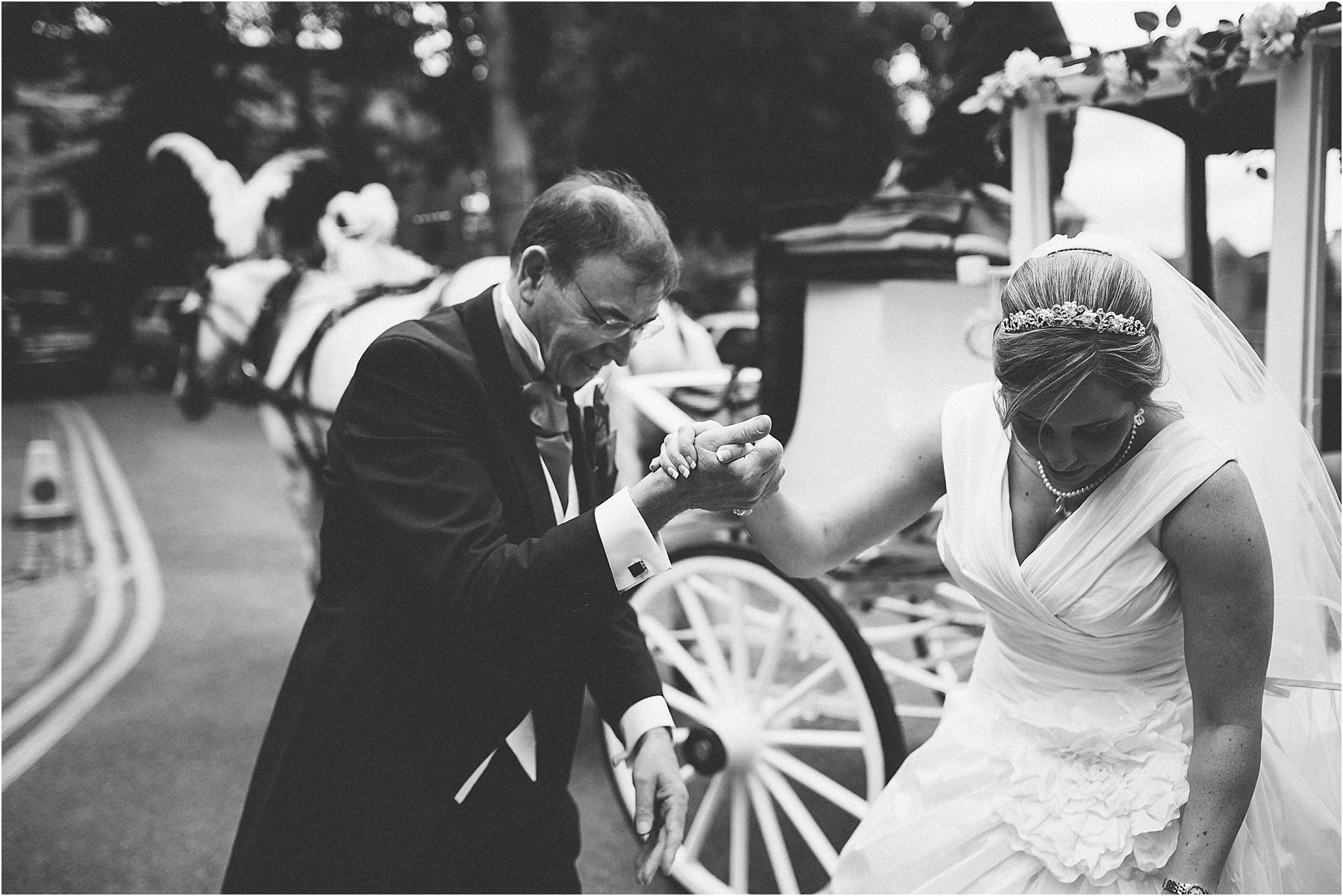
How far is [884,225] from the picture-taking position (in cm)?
337

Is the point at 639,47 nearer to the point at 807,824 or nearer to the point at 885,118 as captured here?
the point at 885,118

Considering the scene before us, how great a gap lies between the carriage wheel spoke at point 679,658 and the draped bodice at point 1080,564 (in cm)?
135

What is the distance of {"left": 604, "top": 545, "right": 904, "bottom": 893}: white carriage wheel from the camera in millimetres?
2977

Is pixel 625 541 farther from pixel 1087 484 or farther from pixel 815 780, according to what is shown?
pixel 815 780

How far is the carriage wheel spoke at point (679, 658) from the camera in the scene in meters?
3.26

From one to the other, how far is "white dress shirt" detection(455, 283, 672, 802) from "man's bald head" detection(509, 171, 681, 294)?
128 millimetres

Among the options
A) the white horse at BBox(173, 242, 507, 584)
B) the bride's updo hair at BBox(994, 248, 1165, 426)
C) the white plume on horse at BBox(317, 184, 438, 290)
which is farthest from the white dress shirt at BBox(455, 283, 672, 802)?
the white plume on horse at BBox(317, 184, 438, 290)

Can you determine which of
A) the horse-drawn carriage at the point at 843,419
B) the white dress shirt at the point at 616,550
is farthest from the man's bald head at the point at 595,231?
the horse-drawn carriage at the point at 843,419

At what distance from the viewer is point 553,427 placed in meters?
2.00

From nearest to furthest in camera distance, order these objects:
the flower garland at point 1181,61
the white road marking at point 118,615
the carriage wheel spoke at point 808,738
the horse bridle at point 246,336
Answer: the flower garland at point 1181,61 → the carriage wheel spoke at point 808,738 → the white road marking at point 118,615 → the horse bridle at point 246,336

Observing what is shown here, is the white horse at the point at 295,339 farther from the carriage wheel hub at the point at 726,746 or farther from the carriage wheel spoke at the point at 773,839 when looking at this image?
the carriage wheel spoke at the point at 773,839

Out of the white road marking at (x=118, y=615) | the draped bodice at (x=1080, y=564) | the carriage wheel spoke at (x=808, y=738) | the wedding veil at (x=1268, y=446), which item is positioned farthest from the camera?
the white road marking at (x=118, y=615)

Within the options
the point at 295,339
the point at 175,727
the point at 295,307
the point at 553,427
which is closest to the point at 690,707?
the point at 553,427

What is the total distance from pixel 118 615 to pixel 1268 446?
636 centimetres
